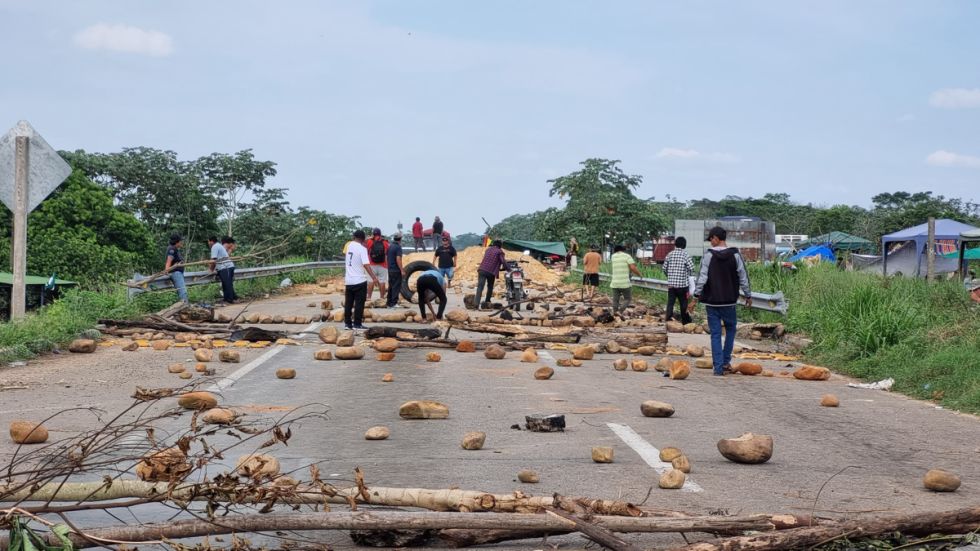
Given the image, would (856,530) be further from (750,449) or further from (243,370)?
(243,370)

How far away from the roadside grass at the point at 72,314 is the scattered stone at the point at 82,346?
29 centimetres

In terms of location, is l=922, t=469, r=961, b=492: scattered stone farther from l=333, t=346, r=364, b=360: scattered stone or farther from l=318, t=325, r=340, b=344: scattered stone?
l=318, t=325, r=340, b=344: scattered stone

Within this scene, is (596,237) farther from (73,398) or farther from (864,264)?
(73,398)

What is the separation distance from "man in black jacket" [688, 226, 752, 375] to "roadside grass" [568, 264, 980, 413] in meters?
2.00

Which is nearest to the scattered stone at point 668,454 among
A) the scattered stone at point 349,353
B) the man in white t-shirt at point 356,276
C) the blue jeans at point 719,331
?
the blue jeans at point 719,331

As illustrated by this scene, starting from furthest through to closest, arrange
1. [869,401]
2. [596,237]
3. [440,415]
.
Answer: [596,237], [869,401], [440,415]

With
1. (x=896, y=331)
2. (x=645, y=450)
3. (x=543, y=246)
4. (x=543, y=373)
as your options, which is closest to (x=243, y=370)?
(x=543, y=373)

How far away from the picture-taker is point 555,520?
191 inches

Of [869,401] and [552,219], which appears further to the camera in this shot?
[552,219]

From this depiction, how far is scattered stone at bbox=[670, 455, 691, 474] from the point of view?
6850 mm

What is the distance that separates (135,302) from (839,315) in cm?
1356

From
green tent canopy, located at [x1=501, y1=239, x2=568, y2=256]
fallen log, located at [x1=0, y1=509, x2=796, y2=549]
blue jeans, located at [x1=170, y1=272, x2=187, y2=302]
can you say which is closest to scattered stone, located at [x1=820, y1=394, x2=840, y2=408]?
fallen log, located at [x1=0, y1=509, x2=796, y2=549]

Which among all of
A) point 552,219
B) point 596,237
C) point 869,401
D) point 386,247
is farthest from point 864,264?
point 869,401

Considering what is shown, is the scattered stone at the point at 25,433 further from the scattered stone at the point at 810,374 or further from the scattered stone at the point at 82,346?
the scattered stone at the point at 810,374
